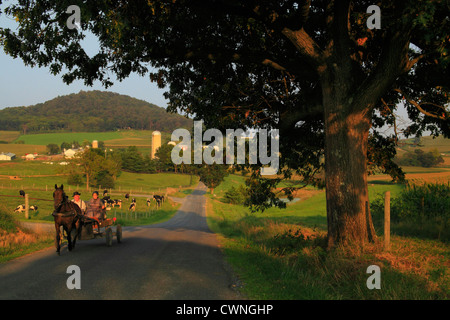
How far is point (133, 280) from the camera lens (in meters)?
7.64

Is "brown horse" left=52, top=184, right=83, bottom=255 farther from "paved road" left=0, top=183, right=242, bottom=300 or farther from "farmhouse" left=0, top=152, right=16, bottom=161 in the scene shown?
"farmhouse" left=0, top=152, right=16, bottom=161

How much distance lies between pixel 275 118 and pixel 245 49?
319cm

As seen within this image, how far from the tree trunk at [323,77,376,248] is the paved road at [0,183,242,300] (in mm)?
3411

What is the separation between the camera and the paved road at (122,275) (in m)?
6.58

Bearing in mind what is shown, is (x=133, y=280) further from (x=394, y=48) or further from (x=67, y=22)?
(x=394, y=48)

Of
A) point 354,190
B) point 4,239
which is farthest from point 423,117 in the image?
point 4,239

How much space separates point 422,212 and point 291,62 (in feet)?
38.0

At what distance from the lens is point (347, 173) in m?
9.69

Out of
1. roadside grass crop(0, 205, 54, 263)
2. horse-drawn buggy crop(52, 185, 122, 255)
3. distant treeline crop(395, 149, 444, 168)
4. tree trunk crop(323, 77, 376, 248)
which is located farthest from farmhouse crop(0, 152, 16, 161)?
tree trunk crop(323, 77, 376, 248)

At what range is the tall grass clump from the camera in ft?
48.5

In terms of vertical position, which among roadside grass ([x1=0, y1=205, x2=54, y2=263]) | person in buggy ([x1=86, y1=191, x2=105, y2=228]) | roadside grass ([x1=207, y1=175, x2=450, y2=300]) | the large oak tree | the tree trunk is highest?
the large oak tree

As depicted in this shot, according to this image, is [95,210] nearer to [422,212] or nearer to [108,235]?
[108,235]

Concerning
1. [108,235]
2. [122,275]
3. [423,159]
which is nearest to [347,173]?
[122,275]

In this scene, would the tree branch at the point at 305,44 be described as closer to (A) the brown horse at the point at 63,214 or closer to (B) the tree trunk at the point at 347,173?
(B) the tree trunk at the point at 347,173
